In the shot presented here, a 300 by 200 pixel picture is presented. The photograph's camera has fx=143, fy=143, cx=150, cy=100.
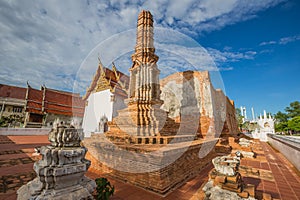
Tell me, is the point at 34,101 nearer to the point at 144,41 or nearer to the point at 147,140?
the point at 144,41

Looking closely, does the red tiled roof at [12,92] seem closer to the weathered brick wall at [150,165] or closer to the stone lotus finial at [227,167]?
the weathered brick wall at [150,165]

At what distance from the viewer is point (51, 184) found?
215cm

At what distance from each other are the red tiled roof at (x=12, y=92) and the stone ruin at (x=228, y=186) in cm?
3454

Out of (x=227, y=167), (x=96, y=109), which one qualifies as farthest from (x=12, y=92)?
(x=227, y=167)

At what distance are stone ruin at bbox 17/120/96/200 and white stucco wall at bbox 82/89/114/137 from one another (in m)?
12.0

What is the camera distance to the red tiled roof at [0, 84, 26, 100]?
84.1 feet

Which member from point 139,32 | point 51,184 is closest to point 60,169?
point 51,184

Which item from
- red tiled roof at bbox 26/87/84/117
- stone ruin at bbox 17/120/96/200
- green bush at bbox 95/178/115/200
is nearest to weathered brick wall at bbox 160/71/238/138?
green bush at bbox 95/178/115/200

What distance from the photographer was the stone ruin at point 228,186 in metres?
2.47

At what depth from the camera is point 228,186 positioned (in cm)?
258

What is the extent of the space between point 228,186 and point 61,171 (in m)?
2.82

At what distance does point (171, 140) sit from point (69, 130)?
3.50 m

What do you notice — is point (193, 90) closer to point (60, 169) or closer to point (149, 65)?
point (149, 65)

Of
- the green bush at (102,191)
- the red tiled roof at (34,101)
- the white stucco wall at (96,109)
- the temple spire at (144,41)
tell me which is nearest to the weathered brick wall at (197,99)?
the temple spire at (144,41)
